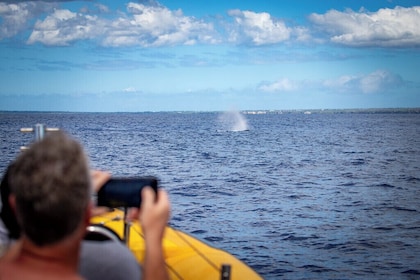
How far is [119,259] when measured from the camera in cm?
210

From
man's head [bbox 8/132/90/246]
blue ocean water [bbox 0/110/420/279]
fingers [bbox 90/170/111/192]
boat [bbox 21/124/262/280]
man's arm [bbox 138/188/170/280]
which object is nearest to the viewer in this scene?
man's head [bbox 8/132/90/246]

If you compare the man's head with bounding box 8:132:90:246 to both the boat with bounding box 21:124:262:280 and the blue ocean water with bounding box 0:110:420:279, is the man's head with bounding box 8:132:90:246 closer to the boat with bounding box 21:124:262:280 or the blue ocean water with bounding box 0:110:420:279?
the boat with bounding box 21:124:262:280

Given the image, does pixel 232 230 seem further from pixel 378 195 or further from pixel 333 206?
pixel 378 195

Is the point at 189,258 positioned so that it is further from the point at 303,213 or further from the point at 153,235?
the point at 303,213

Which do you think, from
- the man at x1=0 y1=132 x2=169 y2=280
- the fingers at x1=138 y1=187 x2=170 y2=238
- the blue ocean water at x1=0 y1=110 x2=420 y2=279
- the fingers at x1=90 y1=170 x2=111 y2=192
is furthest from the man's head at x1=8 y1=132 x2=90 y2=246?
the blue ocean water at x1=0 y1=110 x2=420 y2=279

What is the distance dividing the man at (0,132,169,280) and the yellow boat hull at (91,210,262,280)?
2377 millimetres

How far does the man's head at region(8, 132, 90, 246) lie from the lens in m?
1.39

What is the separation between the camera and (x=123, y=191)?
84.2 inches

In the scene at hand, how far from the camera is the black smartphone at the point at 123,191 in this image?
2133mm

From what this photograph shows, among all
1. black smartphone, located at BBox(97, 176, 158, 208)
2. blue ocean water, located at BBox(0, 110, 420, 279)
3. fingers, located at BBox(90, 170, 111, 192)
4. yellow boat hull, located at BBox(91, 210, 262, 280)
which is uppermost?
fingers, located at BBox(90, 170, 111, 192)

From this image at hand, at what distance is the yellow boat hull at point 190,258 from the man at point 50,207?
7.80 feet

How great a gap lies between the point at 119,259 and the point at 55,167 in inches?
31.9

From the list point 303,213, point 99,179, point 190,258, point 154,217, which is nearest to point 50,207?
point 154,217

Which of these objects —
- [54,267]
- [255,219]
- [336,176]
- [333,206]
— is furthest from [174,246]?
[336,176]
